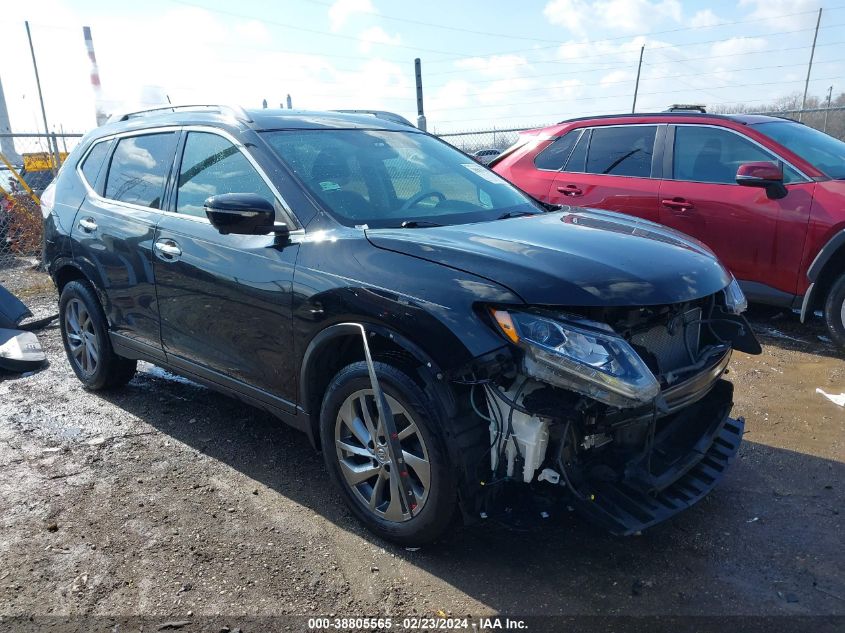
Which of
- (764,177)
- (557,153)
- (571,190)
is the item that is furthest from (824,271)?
(557,153)

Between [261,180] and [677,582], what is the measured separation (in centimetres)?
259

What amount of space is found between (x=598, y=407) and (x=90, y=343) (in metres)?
3.87

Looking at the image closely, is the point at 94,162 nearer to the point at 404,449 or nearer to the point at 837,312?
the point at 404,449

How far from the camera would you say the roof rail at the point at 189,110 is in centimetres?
369

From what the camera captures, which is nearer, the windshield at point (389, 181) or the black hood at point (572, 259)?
the black hood at point (572, 259)

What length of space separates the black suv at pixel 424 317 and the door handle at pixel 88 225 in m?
0.31

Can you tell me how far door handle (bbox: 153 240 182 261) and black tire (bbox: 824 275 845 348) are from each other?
4.72 metres

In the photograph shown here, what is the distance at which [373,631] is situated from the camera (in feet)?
8.21

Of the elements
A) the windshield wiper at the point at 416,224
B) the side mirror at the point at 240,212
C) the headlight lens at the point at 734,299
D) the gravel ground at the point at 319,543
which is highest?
Result: the side mirror at the point at 240,212

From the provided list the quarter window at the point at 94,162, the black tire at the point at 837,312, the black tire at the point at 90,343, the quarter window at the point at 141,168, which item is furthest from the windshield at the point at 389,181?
the black tire at the point at 837,312

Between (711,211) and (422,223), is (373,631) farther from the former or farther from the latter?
(711,211)

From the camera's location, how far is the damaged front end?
94.9 inches

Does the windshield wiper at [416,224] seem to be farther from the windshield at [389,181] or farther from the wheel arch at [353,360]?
the wheel arch at [353,360]

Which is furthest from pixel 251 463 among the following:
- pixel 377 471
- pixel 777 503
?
pixel 777 503
